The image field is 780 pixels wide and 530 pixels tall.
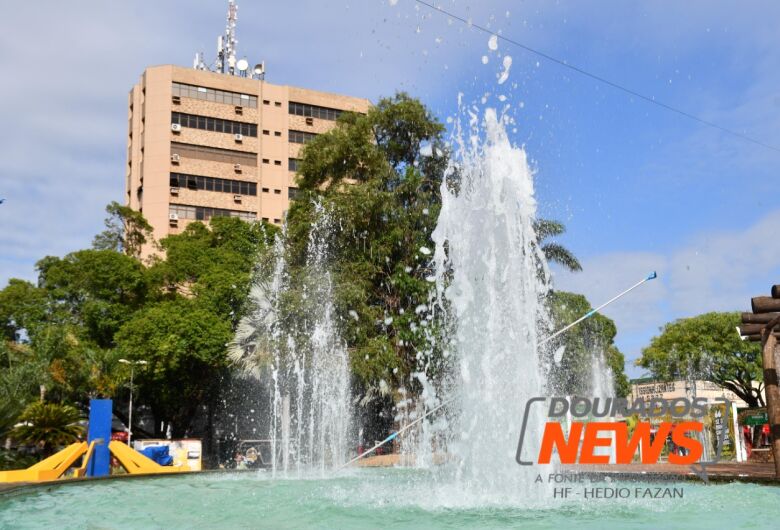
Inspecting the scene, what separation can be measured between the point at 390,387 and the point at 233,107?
34.1m

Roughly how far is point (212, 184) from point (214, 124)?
403 centimetres

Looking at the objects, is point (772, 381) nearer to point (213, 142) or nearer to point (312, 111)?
point (213, 142)

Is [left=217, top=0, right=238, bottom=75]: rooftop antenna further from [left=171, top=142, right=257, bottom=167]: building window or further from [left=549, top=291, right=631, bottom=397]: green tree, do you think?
[left=549, top=291, right=631, bottom=397]: green tree

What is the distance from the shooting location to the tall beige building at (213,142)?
51.2m

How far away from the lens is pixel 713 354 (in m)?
46.2

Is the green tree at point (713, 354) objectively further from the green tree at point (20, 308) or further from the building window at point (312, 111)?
the green tree at point (20, 308)

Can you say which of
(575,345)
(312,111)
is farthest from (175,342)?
(312,111)

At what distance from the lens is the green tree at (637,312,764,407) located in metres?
44.7

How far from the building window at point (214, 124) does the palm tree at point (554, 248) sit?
28713 mm

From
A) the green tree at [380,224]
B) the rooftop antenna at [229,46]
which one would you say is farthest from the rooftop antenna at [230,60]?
the green tree at [380,224]

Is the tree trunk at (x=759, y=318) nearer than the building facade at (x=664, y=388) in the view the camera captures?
Yes

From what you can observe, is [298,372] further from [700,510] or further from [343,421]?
[700,510]

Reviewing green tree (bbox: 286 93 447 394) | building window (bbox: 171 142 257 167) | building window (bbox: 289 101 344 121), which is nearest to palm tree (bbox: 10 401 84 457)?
green tree (bbox: 286 93 447 394)

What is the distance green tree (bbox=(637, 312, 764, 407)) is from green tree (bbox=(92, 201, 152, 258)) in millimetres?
31950
